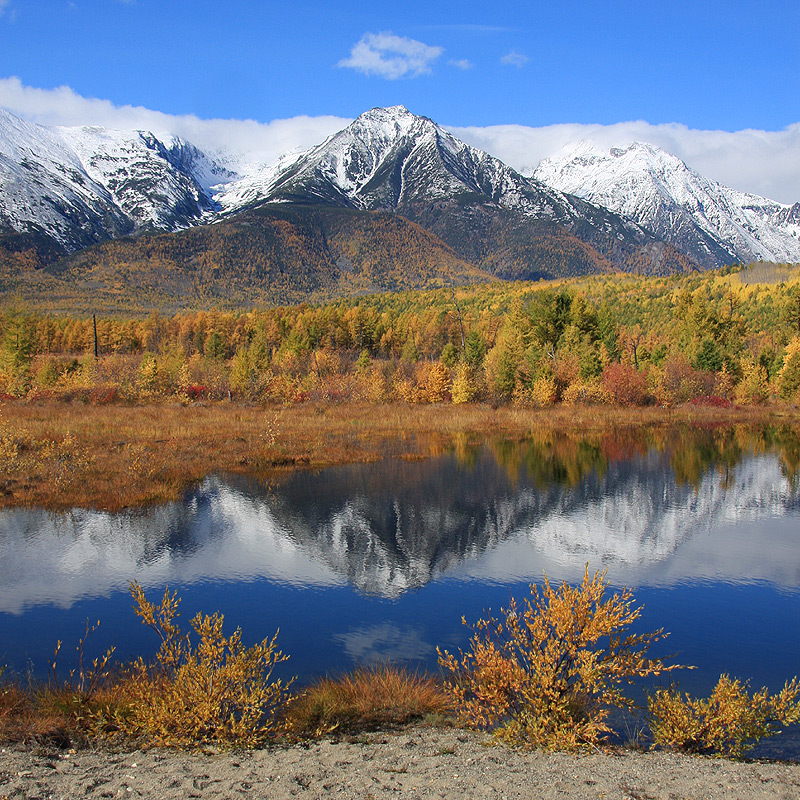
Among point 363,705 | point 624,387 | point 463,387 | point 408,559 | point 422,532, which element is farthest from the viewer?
point 624,387

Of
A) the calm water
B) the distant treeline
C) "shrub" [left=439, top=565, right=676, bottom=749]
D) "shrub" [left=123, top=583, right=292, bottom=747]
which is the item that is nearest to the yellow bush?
the distant treeline

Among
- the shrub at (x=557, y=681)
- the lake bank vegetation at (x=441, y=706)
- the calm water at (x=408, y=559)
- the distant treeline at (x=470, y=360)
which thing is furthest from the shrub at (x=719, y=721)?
the distant treeline at (x=470, y=360)

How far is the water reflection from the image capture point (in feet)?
52.7

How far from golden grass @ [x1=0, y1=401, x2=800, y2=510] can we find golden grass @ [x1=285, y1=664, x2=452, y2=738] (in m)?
16.1

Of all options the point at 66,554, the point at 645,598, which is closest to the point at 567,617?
the point at 645,598

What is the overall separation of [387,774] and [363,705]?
6.59ft

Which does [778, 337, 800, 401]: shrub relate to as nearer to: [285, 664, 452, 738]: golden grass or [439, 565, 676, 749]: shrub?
[439, 565, 676, 749]: shrub

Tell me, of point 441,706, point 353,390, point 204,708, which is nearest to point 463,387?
point 353,390

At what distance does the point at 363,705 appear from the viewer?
345 inches

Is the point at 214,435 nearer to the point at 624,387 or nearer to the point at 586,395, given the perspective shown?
the point at 586,395

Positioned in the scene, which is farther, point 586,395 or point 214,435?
point 586,395

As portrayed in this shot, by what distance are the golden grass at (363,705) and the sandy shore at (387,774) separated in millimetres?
710

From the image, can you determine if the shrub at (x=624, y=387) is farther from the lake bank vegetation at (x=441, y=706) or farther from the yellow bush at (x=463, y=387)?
the lake bank vegetation at (x=441, y=706)

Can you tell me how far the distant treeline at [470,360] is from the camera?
202 feet
